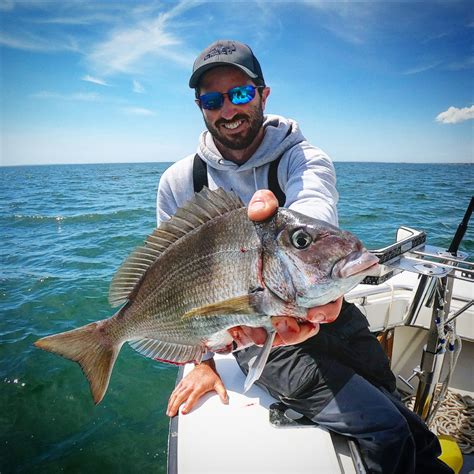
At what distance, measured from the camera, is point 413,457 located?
1.91 m

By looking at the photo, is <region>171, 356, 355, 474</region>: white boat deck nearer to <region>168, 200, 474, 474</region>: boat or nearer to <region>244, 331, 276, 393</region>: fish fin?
<region>168, 200, 474, 474</region>: boat

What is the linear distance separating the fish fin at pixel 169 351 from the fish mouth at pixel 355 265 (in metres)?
0.94

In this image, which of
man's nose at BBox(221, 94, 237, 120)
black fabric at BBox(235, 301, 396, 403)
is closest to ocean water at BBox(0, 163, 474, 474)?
black fabric at BBox(235, 301, 396, 403)

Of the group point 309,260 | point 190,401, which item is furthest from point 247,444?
point 309,260

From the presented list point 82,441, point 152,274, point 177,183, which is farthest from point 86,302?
point 152,274

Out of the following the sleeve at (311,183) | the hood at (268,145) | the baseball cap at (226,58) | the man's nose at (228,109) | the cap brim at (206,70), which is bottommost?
the sleeve at (311,183)

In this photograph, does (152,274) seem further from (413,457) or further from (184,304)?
(413,457)

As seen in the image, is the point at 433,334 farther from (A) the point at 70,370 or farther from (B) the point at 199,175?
(A) the point at 70,370

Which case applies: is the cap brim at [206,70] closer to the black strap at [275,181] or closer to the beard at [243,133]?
the beard at [243,133]

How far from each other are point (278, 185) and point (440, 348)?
1.73 metres

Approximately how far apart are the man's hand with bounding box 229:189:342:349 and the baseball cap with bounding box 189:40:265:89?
1402mm

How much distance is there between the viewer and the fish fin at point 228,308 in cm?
156

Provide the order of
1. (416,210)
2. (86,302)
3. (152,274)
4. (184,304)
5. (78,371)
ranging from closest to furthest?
(184,304), (152,274), (78,371), (86,302), (416,210)

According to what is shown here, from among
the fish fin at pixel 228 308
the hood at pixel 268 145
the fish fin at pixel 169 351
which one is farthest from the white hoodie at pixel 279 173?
the fish fin at pixel 169 351
